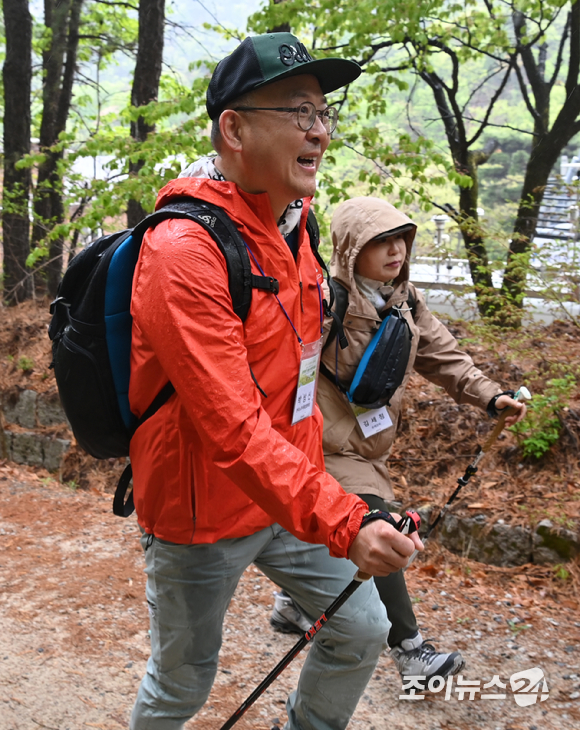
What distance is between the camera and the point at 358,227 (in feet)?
11.7

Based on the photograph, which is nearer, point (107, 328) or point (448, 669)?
point (107, 328)

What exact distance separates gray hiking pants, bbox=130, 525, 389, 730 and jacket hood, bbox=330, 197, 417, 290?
1.62m

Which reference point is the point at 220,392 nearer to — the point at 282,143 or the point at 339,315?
the point at 282,143

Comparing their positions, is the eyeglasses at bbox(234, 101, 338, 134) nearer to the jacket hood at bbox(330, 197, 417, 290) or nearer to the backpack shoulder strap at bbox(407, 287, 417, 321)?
the jacket hood at bbox(330, 197, 417, 290)

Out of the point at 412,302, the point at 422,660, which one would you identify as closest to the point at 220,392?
the point at 412,302

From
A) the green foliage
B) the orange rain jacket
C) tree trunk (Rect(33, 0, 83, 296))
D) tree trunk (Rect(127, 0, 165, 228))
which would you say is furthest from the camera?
tree trunk (Rect(33, 0, 83, 296))

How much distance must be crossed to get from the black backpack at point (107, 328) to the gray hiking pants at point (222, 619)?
44cm

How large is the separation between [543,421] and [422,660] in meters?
2.50

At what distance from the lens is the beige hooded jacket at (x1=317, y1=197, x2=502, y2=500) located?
138 inches

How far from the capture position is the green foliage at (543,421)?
532 cm

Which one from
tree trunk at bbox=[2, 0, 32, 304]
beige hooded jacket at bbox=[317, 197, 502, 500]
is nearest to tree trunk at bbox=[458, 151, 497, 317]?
beige hooded jacket at bbox=[317, 197, 502, 500]

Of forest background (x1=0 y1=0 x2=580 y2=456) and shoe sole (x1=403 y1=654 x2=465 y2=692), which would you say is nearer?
shoe sole (x1=403 y1=654 x2=465 y2=692)

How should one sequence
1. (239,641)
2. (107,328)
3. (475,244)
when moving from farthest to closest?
1. (475,244)
2. (239,641)
3. (107,328)

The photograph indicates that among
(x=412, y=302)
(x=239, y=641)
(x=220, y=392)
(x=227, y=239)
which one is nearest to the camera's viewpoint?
(x=220, y=392)
